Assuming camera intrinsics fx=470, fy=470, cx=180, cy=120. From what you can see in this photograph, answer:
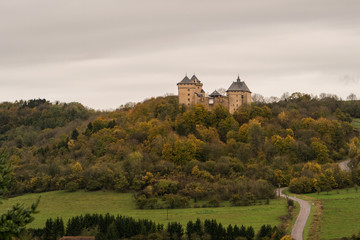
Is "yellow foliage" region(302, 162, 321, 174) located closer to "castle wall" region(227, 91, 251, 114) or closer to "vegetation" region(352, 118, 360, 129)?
"castle wall" region(227, 91, 251, 114)

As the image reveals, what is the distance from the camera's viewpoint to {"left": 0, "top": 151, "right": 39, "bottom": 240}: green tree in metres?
15.8

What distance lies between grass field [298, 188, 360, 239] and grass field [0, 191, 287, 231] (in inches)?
240

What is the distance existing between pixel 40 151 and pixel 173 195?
44976mm

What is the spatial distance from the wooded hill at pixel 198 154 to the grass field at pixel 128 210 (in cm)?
260

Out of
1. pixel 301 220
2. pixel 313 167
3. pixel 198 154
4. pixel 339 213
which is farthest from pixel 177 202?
pixel 313 167

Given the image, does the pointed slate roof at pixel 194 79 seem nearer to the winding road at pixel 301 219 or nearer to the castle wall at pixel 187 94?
the castle wall at pixel 187 94

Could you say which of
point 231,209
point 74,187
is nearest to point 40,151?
point 74,187

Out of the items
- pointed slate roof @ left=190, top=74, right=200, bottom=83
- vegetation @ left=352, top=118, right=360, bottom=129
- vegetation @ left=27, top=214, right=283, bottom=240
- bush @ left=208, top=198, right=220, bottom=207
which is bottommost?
vegetation @ left=27, top=214, right=283, bottom=240

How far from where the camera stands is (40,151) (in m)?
109

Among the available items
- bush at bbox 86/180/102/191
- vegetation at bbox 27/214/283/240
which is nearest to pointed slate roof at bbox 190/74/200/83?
bush at bbox 86/180/102/191

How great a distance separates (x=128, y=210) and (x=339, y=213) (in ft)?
105

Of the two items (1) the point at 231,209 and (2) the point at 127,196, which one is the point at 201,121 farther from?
(1) the point at 231,209

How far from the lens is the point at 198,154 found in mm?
95562

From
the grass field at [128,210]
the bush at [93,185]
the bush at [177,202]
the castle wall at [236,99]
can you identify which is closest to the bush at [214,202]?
the grass field at [128,210]
